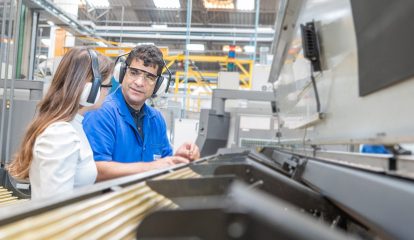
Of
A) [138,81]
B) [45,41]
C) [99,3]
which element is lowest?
[138,81]

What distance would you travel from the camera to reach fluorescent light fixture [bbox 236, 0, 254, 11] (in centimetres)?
740

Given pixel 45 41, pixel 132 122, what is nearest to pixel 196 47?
pixel 45 41

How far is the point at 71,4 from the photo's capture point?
195 inches

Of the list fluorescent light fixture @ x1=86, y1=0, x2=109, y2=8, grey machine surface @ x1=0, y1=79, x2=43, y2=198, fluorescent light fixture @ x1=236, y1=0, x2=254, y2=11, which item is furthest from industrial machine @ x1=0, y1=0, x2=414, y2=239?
fluorescent light fixture @ x1=86, y1=0, x2=109, y2=8

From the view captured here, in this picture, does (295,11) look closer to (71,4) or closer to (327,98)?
(327,98)

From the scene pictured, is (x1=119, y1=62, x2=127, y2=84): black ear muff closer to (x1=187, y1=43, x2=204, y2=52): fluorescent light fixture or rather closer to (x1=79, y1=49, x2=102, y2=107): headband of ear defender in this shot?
(x1=79, y1=49, x2=102, y2=107): headband of ear defender

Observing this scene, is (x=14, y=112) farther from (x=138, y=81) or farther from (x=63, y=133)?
(x=63, y=133)

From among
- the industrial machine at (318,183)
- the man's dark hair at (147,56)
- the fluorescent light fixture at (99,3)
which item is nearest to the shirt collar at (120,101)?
the man's dark hair at (147,56)

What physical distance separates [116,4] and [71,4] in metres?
3.31

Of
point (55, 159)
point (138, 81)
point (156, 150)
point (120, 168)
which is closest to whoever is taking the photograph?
point (55, 159)

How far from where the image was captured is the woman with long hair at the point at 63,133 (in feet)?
3.56

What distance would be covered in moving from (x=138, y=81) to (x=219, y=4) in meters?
6.00

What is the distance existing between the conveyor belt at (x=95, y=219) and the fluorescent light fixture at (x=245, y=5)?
7222 millimetres

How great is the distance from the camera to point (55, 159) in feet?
3.52
